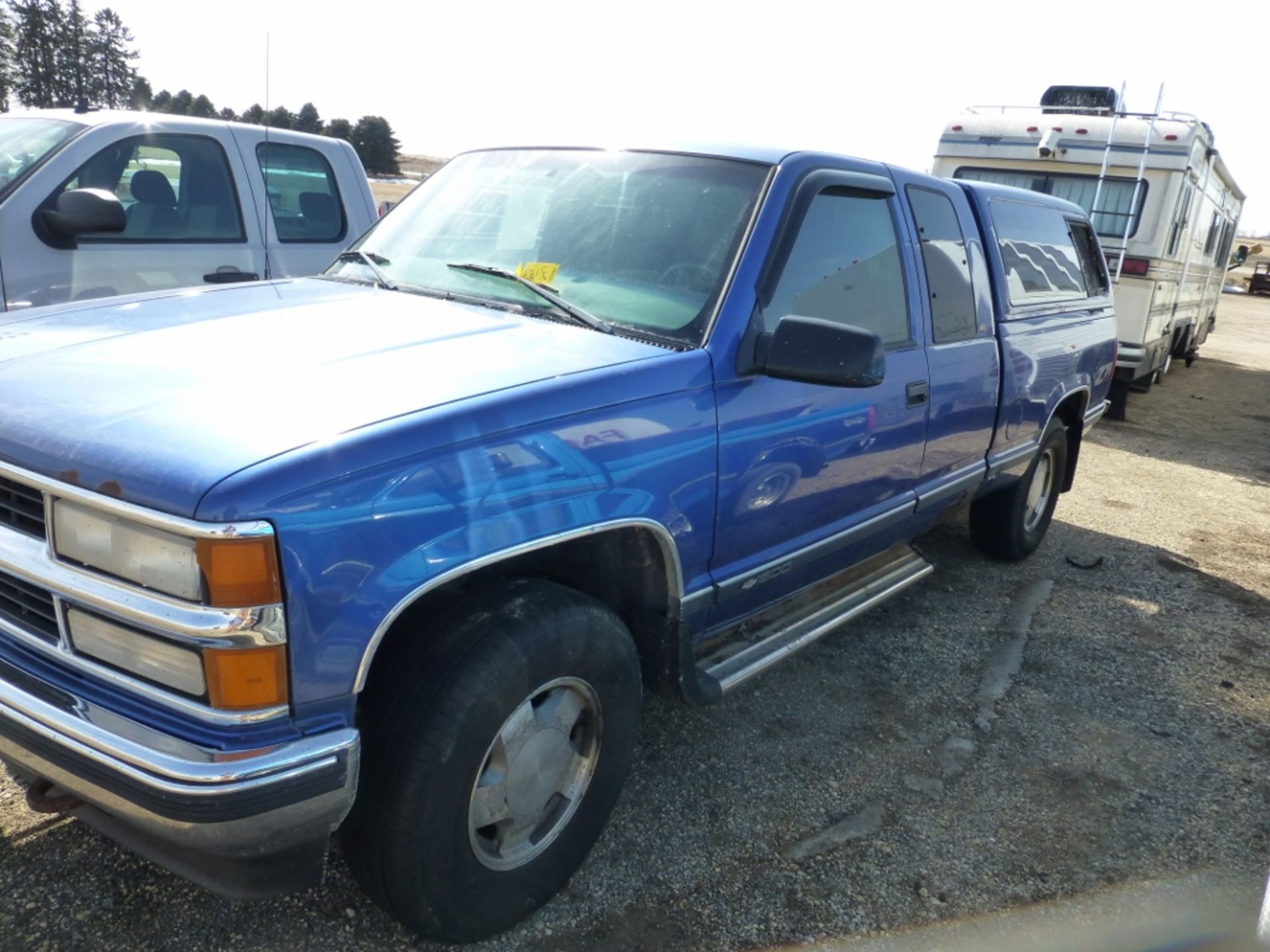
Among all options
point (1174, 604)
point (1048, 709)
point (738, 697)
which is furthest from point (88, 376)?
point (1174, 604)

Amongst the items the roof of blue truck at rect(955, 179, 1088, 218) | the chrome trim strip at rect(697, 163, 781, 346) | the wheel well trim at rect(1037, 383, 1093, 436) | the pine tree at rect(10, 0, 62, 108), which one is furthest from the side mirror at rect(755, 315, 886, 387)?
the pine tree at rect(10, 0, 62, 108)

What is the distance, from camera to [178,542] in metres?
1.75

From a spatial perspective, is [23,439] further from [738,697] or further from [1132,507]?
[1132,507]

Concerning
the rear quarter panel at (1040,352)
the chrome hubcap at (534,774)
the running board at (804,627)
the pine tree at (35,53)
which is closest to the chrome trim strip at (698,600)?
the running board at (804,627)

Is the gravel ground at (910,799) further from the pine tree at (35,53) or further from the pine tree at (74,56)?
the pine tree at (74,56)

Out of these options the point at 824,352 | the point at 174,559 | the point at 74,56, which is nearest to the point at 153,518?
the point at 174,559

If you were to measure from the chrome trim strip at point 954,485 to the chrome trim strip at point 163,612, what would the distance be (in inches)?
109

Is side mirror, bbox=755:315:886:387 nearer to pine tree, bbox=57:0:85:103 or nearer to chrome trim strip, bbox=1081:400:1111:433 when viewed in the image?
chrome trim strip, bbox=1081:400:1111:433

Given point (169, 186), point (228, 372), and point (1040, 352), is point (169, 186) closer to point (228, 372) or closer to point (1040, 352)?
point (228, 372)

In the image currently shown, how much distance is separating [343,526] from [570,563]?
3.05ft

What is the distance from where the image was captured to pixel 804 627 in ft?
11.1

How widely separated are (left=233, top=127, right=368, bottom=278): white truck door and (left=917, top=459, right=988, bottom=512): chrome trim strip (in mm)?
3772

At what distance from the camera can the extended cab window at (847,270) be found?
9.79 ft

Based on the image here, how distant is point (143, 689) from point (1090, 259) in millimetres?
5631
